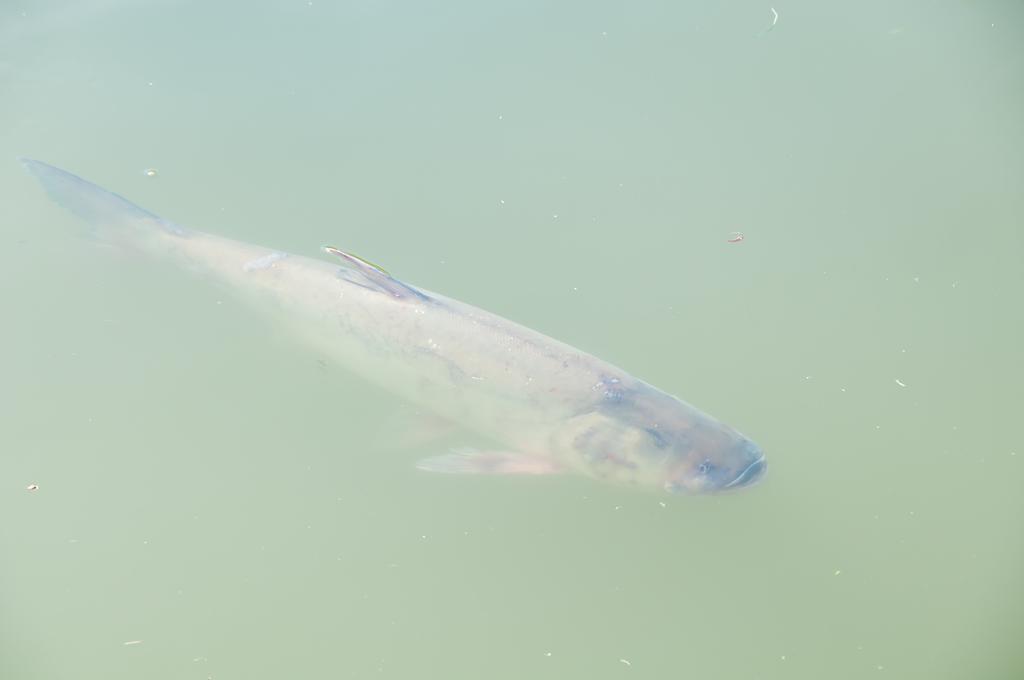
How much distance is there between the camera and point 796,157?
4578 millimetres

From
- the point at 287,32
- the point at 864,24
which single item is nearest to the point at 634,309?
the point at 864,24

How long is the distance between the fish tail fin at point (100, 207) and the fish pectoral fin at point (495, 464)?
75.9 inches

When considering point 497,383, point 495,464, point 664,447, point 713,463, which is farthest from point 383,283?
point 713,463

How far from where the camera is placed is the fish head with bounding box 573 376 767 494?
3090mm

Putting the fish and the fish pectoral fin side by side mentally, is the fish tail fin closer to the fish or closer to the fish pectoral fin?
the fish

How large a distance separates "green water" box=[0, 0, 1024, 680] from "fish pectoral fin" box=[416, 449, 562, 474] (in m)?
0.18

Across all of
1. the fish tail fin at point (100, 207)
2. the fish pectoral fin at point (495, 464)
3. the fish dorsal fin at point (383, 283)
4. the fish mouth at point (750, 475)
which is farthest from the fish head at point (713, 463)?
the fish tail fin at point (100, 207)

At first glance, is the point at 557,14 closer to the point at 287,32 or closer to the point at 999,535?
the point at 287,32

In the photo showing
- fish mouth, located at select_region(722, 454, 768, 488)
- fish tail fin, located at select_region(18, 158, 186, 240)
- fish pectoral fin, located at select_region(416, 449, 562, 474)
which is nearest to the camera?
fish mouth, located at select_region(722, 454, 768, 488)

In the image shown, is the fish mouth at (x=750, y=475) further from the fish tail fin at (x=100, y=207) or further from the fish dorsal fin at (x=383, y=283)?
the fish tail fin at (x=100, y=207)

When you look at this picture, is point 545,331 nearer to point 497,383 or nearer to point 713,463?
point 497,383

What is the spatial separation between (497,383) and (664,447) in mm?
738

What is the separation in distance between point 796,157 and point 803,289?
0.97 metres

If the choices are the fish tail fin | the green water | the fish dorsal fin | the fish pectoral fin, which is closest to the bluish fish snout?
the green water
